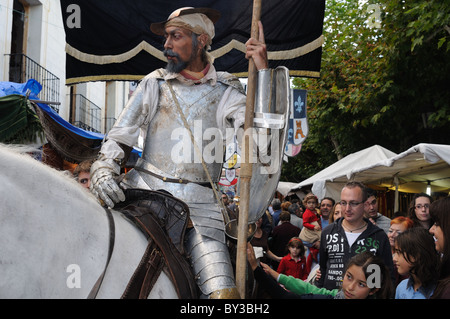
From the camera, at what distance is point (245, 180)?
2859mm

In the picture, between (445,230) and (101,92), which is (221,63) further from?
(101,92)

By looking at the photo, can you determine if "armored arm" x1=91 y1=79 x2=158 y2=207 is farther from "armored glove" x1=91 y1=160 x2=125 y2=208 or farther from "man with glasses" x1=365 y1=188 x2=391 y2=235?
"man with glasses" x1=365 y1=188 x2=391 y2=235

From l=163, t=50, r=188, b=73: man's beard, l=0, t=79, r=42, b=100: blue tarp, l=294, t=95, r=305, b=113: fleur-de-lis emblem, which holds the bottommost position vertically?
l=163, t=50, r=188, b=73: man's beard

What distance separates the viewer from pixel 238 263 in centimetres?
270

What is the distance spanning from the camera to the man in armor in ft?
8.89

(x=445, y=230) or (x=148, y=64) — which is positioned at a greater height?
(x=148, y=64)

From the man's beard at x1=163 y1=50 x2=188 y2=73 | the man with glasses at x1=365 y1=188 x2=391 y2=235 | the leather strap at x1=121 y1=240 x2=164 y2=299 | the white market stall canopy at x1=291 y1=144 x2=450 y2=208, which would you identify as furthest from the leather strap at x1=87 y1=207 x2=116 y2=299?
the white market stall canopy at x1=291 y1=144 x2=450 y2=208

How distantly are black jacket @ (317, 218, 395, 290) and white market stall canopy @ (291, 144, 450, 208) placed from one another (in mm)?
3707

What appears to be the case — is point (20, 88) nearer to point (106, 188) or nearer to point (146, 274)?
point (106, 188)

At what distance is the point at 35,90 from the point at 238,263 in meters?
5.01

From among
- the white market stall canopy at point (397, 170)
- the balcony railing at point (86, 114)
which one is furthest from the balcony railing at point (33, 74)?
the white market stall canopy at point (397, 170)

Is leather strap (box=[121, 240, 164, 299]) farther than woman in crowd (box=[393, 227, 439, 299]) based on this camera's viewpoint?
No
